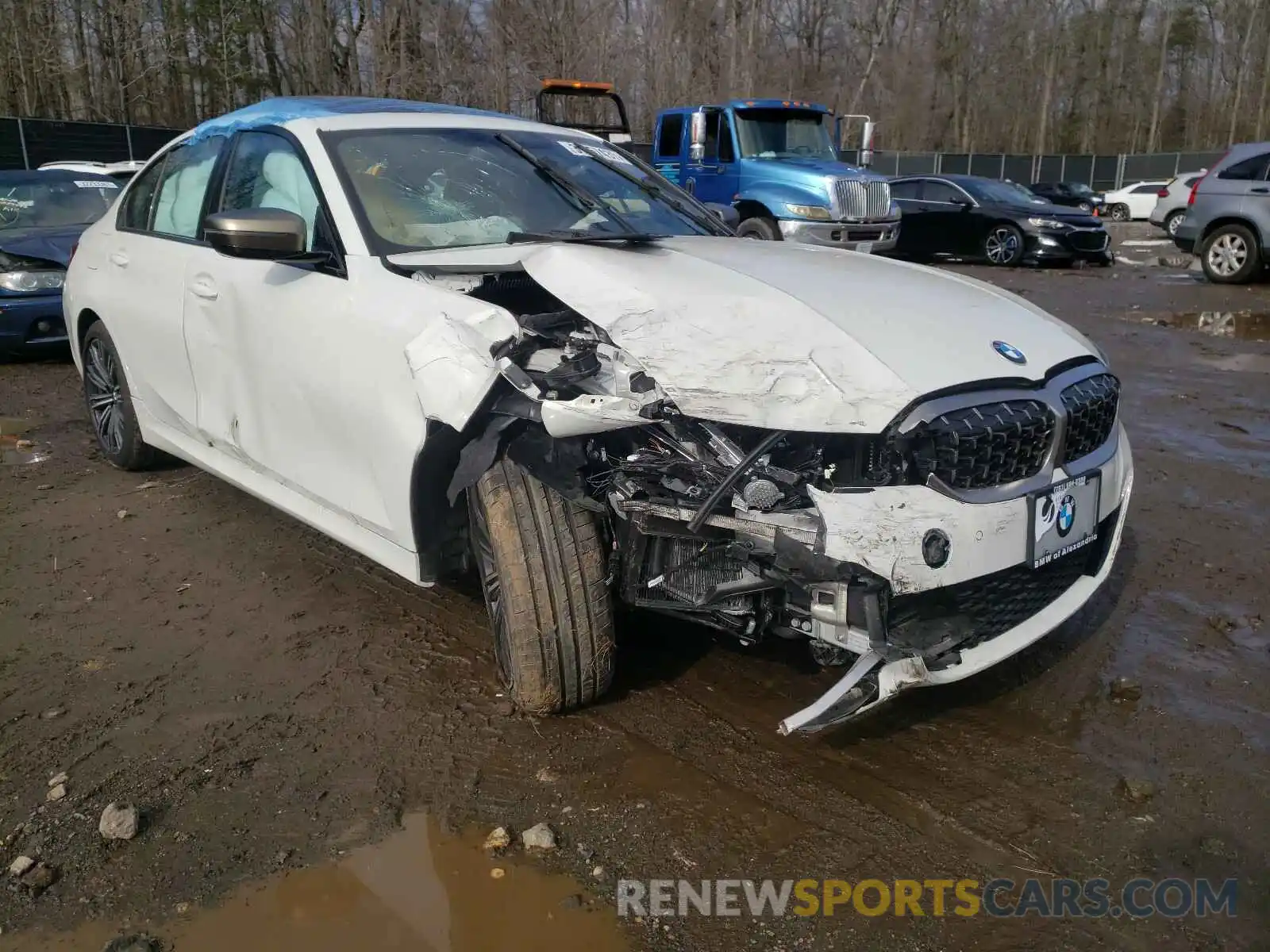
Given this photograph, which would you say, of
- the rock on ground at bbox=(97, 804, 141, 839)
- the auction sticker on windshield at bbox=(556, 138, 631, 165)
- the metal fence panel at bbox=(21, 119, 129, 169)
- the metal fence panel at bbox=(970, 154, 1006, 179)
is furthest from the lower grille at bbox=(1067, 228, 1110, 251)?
the metal fence panel at bbox=(970, 154, 1006, 179)

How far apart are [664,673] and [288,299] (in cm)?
172

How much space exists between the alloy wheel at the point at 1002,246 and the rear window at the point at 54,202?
40.6ft

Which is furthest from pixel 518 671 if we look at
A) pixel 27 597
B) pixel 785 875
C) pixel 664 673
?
pixel 27 597

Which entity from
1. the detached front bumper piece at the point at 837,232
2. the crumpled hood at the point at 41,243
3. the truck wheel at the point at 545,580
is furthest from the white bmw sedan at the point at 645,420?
the detached front bumper piece at the point at 837,232

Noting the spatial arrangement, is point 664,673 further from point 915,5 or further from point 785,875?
point 915,5

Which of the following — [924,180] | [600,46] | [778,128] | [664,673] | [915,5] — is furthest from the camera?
[915,5]

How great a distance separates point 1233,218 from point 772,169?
5656 millimetres

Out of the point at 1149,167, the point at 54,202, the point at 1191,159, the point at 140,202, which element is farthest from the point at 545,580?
the point at 1191,159

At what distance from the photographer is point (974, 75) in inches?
2012

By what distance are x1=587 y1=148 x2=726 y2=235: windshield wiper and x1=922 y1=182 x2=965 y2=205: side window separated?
43.5 feet

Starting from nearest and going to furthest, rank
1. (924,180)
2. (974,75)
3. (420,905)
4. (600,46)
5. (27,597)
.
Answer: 1. (420,905)
2. (27,597)
3. (924,180)
4. (600,46)
5. (974,75)

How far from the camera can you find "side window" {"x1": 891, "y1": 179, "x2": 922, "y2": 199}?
16688mm

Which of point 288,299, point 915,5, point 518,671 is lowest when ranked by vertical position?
point 518,671

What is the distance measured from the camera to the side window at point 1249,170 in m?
11.9
